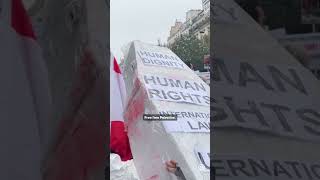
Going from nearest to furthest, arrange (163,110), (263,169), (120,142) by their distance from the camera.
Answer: (263,169)
(163,110)
(120,142)

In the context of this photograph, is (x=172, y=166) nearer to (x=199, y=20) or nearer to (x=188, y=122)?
(x=188, y=122)

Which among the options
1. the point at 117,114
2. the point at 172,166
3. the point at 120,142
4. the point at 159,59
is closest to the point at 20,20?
the point at 117,114

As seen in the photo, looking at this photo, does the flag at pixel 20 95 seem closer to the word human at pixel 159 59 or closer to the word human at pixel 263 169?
the word human at pixel 263 169

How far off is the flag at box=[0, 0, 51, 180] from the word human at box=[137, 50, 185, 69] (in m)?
2.99

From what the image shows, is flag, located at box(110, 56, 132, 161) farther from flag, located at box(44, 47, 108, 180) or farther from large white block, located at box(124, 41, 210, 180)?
flag, located at box(44, 47, 108, 180)


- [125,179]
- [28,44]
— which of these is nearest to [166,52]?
[125,179]

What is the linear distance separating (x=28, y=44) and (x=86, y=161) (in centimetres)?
55

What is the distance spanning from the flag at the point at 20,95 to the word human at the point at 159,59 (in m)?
2.99

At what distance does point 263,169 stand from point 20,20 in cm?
92

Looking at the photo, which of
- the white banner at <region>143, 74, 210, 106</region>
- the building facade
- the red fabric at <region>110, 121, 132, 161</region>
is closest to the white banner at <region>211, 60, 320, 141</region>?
the building facade

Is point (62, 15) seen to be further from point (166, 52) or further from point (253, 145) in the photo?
point (166, 52)

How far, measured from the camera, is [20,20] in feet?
5.29

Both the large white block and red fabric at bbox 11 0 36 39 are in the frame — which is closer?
red fabric at bbox 11 0 36 39

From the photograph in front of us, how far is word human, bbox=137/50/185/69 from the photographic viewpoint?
15.4ft
